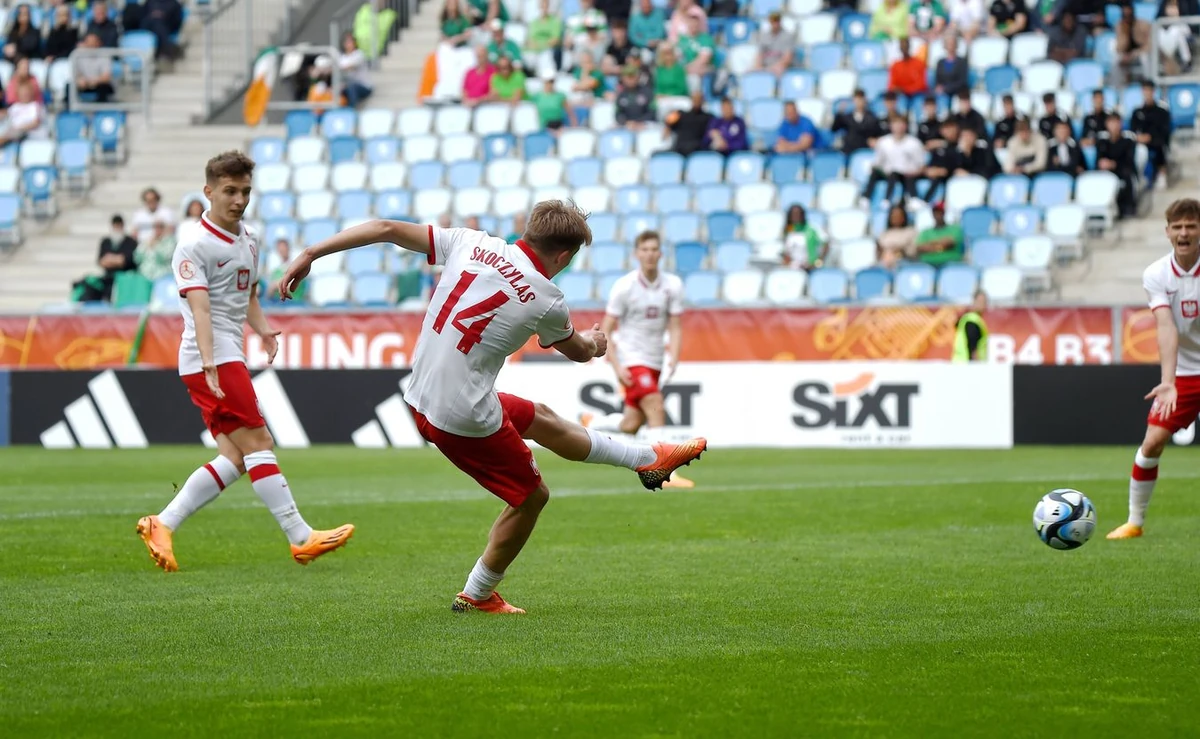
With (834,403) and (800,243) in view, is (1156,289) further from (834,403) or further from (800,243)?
(800,243)

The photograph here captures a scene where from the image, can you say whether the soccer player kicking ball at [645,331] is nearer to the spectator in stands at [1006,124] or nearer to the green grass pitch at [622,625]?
the green grass pitch at [622,625]

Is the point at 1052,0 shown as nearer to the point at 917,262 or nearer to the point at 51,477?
the point at 917,262

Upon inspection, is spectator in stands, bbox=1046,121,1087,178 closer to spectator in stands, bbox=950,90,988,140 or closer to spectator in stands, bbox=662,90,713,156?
spectator in stands, bbox=950,90,988,140

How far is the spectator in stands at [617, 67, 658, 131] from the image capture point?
89.0 feet

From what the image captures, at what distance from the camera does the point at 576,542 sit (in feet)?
34.6

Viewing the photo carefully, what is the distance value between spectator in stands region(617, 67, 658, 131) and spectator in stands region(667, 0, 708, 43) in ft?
3.48

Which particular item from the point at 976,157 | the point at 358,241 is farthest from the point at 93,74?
the point at 358,241

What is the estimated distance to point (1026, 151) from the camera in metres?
23.8

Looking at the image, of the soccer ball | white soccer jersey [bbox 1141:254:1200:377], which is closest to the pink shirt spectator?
white soccer jersey [bbox 1141:254:1200:377]

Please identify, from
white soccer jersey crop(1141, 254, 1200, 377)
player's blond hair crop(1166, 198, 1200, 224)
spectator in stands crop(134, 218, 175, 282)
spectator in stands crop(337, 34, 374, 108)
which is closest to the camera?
player's blond hair crop(1166, 198, 1200, 224)

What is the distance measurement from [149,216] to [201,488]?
57.4 ft

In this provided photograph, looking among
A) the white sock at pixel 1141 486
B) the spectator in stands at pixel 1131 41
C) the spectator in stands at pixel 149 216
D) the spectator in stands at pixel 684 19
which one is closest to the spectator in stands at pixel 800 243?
the spectator in stands at pixel 684 19

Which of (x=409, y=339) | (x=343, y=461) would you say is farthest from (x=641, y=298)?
(x=409, y=339)

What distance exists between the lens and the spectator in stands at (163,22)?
3247 cm
